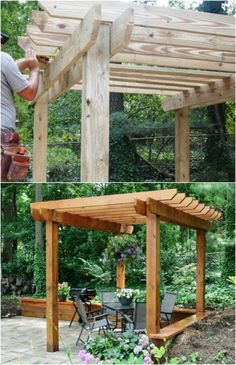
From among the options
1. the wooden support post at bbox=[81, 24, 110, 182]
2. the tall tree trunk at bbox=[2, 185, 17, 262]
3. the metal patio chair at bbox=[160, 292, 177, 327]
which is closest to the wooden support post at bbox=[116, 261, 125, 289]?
the metal patio chair at bbox=[160, 292, 177, 327]

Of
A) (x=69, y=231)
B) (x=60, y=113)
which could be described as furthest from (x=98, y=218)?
(x=60, y=113)

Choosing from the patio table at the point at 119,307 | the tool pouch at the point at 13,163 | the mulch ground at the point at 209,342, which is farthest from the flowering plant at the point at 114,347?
the tool pouch at the point at 13,163

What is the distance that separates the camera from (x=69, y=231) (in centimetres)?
697

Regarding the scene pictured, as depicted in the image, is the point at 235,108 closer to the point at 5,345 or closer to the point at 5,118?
the point at 5,345

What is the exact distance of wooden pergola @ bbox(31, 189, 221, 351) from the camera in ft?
13.6

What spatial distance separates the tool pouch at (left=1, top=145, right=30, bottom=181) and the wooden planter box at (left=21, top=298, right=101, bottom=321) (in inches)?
180

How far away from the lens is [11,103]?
268cm

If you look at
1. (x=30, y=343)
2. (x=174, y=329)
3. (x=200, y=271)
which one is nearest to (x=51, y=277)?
(x=30, y=343)

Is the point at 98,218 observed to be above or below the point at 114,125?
below

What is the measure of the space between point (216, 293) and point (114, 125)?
3318 mm

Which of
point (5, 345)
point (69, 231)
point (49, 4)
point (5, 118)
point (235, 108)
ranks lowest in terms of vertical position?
point (5, 345)

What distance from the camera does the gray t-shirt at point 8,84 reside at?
2.57 meters

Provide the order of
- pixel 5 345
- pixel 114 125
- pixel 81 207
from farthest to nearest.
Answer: pixel 114 125 < pixel 5 345 < pixel 81 207

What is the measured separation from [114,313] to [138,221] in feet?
4.13
